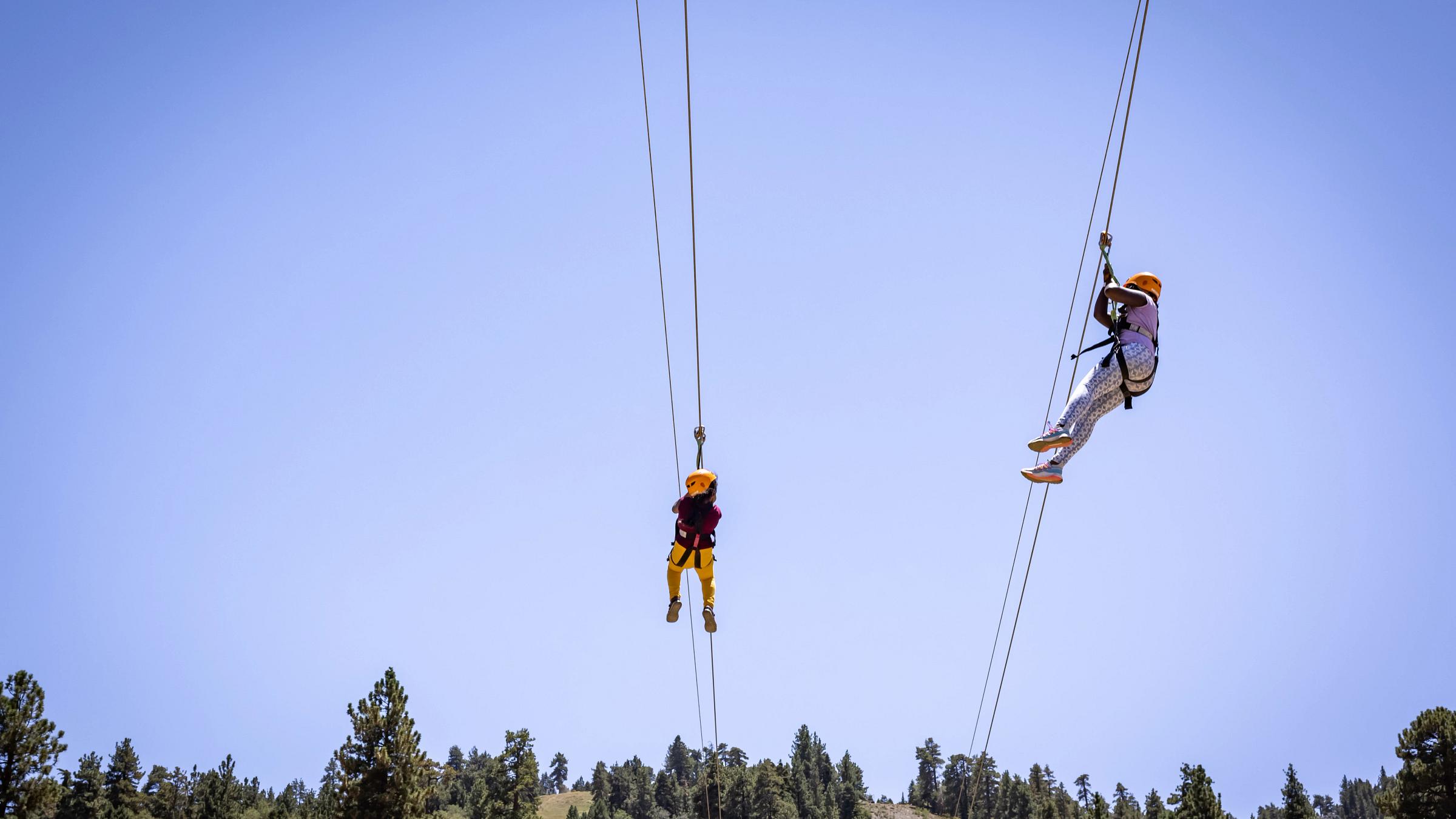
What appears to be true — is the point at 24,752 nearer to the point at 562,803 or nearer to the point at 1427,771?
the point at 1427,771

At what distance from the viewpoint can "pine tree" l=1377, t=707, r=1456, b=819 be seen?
33.7 m

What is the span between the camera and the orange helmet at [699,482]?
12508mm

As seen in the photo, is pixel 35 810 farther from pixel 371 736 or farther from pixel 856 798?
pixel 856 798

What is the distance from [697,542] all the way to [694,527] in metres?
0.20

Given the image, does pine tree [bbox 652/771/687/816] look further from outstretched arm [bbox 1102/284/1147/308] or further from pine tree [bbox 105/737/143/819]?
outstretched arm [bbox 1102/284/1147/308]

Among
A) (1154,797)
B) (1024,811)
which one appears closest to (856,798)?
(1024,811)

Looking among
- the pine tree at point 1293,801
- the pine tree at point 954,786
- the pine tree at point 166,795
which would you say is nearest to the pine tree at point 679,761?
the pine tree at point 954,786

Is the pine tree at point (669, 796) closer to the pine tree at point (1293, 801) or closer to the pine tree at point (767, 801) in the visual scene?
the pine tree at point (767, 801)

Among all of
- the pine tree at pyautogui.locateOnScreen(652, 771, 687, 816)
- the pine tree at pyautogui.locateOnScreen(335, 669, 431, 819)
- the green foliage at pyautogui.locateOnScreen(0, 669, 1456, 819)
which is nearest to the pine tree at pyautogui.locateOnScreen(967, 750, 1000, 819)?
the green foliage at pyautogui.locateOnScreen(0, 669, 1456, 819)

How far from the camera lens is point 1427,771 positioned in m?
34.0

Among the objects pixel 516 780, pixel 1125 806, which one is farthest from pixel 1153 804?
pixel 516 780

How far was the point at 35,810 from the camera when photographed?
86.5 feet

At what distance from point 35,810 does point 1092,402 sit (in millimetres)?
27276

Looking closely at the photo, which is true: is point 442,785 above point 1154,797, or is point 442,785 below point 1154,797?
above
